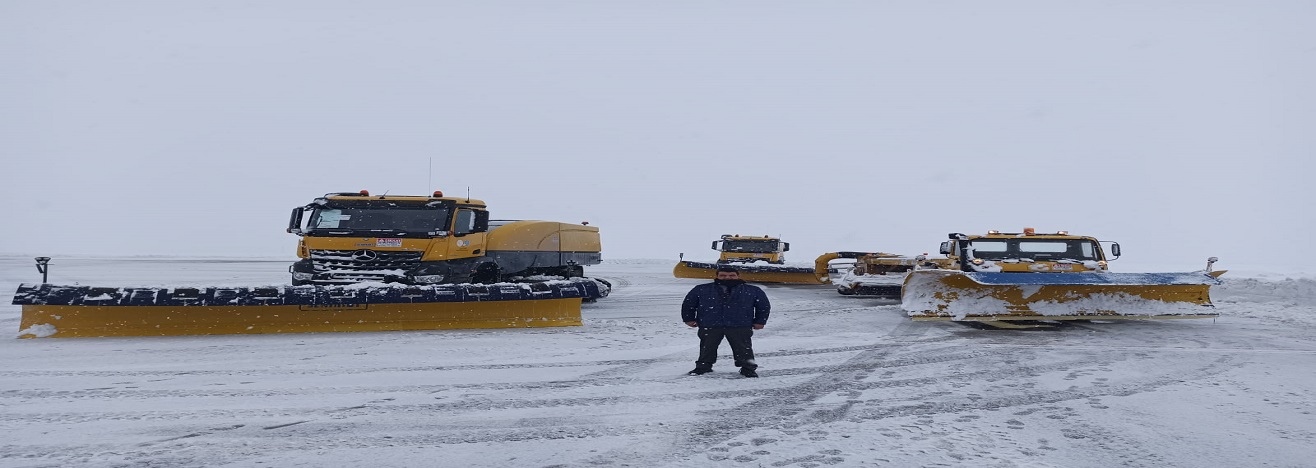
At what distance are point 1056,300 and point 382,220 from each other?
9184mm

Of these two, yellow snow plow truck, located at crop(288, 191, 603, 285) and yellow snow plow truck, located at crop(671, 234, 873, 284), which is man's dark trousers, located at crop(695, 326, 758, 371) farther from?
yellow snow plow truck, located at crop(671, 234, 873, 284)

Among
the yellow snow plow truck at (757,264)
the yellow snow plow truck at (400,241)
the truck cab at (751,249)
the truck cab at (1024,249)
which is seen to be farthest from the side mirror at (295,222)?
the truck cab at (751,249)

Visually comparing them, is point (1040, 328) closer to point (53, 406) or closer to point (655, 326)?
point (655, 326)

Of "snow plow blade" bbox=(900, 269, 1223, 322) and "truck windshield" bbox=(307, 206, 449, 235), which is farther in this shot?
"truck windshield" bbox=(307, 206, 449, 235)

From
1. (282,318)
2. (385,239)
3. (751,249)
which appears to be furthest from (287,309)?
(751,249)

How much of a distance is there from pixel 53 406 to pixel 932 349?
24.2 feet

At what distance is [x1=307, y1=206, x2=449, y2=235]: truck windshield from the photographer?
11.4 meters

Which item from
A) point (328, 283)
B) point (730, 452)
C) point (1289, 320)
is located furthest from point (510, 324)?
point (1289, 320)

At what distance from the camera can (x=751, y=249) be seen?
24.4 meters

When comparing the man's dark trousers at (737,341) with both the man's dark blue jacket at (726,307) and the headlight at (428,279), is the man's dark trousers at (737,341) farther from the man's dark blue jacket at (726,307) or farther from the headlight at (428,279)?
the headlight at (428,279)

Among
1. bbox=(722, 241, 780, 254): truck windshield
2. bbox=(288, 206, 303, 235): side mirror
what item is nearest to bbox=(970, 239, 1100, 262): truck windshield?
bbox=(288, 206, 303, 235): side mirror

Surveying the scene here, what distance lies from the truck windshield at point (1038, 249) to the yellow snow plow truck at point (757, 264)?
7.79 meters

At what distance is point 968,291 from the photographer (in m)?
10.6

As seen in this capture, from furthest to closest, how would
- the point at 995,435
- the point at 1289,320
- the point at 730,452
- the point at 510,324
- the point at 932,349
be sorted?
the point at 1289,320, the point at 510,324, the point at 932,349, the point at 995,435, the point at 730,452
